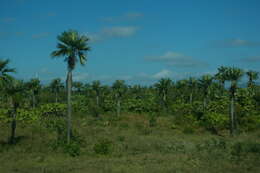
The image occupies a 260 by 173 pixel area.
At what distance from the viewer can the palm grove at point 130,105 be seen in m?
28.6

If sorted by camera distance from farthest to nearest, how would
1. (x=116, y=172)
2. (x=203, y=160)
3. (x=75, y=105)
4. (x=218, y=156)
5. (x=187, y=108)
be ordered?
(x=75, y=105) → (x=187, y=108) → (x=218, y=156) → (x=203, y=160) → (x=116, y=172)

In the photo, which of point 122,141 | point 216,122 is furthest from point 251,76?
point 122,141

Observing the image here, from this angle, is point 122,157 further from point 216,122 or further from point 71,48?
point 216,122

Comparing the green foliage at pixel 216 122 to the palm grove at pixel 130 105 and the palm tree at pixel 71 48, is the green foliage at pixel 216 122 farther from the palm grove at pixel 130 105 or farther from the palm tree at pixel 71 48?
the palm tree at pixel 71 48

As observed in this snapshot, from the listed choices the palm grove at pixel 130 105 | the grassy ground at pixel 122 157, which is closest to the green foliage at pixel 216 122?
the palm grove at pixel 130 105

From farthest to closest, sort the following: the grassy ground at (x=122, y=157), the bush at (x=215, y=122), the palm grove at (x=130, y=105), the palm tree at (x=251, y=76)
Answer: the palm tree at (x=251, y=76), the bush at (x=215, y=122), the palm grove at (x=130, y=105), the grassy ground at (x=122, y=157)

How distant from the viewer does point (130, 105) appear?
71062 millimetres

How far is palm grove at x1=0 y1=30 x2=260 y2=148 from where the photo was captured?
2859cm

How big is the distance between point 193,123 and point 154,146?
71.0ft

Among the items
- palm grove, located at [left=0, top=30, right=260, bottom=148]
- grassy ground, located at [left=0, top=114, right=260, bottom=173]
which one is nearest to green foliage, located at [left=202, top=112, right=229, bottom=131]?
palm grove, located at [left=0, top=30, right=260, bottom=148]

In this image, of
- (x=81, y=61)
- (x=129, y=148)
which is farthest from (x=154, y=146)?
(x=81, y=61)

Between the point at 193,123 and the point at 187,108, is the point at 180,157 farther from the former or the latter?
the point at 187,108

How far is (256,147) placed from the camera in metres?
25.5

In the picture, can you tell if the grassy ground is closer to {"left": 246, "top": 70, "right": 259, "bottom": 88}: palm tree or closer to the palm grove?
the palm grove
